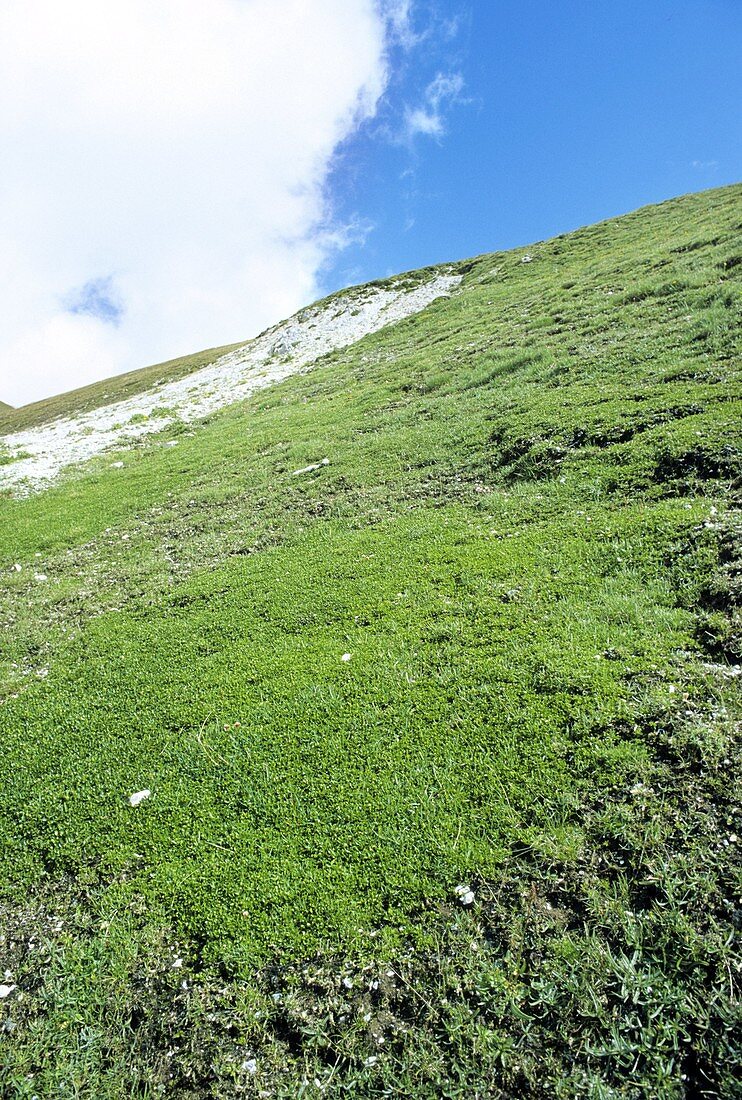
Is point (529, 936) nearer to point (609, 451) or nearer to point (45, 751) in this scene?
point (45, 751)

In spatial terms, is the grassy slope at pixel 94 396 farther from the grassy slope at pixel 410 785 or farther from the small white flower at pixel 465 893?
the small white flower at pixel 465 893

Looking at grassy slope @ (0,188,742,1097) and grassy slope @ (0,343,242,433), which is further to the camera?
grassy slope @ (0,343,242,433)

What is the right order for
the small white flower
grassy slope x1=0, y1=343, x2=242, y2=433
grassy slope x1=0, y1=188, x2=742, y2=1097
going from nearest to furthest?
grassy slope x1=0, y1=188, x2=742, y2=1097, the small white flower, grassy slope x1=0, y1=343, x2=242, y2=433

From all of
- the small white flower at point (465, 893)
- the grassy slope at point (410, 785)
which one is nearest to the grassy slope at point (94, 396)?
the grassy slope at point (410, 785)

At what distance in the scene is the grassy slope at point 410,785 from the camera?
546cm

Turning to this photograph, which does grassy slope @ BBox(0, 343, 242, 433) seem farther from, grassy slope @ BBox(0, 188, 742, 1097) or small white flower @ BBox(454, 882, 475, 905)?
small white flower @ BBox(454, 882, 475, 905)

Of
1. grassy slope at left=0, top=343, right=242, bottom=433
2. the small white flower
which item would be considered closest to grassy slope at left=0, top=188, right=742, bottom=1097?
the small white flower

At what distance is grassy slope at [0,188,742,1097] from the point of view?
5.46 m

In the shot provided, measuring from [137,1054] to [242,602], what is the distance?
9.19 meters

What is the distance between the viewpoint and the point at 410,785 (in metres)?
7.84

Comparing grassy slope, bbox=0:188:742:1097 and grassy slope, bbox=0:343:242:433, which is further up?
grassy slope, bbox=0:343:242:433

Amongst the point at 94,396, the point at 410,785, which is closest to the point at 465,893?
the point at 410,785

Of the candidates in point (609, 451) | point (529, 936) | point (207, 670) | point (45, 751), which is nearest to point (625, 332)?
point (609, 451)

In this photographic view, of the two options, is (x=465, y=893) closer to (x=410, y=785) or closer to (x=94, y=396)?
(x=410, y=785)
